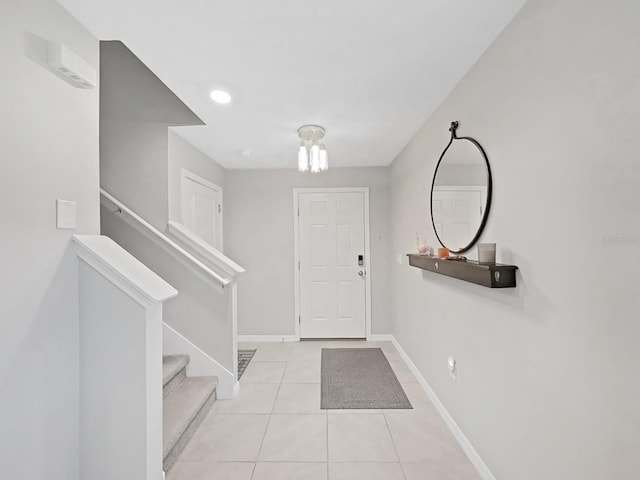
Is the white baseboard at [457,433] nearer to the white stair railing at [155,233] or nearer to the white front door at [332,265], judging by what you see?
the white front door at [332,265]

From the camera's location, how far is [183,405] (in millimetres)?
2180

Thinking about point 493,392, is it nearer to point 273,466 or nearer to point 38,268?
point 273,466

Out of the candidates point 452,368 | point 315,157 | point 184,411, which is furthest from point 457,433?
point 315,157

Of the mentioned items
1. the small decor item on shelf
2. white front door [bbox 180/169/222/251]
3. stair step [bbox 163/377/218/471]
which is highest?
white front door [bbox 180/169/222/251]

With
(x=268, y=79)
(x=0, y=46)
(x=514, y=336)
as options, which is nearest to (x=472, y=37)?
(x=268, y=79)

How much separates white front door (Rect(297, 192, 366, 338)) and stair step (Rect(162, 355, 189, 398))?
6.02ft

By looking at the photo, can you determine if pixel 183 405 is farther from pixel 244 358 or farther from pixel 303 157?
pixel 303 157

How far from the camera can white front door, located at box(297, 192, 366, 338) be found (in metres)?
4.14

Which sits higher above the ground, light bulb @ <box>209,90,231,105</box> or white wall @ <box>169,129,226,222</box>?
light bulb @ <box>209,90,231,105</box>

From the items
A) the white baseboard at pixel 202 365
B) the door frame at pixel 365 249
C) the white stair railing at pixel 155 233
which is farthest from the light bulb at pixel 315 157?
the white baseboard at pixel 202 365

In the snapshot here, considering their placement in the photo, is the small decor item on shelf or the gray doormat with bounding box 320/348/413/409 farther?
the gray doormat with bounding box 320/348/413/409

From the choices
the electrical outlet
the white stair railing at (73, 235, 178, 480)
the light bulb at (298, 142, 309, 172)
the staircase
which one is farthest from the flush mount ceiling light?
the staircase

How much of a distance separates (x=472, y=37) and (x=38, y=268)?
6.99ft

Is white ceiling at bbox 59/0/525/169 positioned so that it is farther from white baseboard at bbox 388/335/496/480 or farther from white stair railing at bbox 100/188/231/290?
white baseboard at bbox 388/335/496/480
